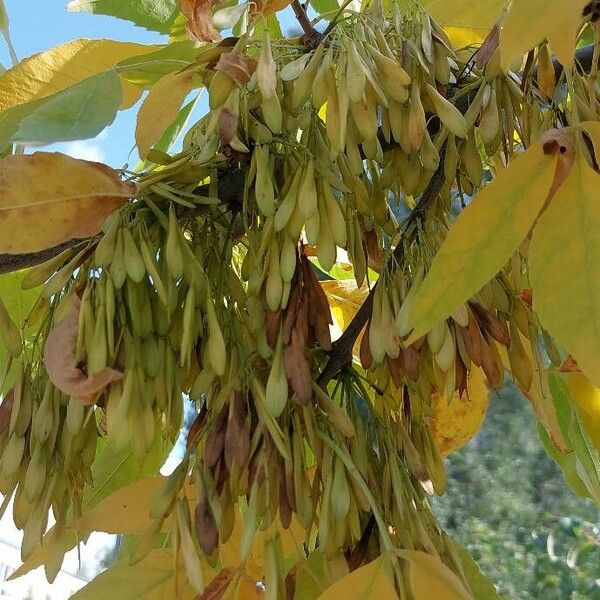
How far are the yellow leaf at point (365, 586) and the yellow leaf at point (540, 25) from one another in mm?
142

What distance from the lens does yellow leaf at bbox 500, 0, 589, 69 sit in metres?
0.21

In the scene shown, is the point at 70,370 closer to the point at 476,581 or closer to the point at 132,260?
the point at 132,260

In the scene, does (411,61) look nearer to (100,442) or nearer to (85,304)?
(85,304)

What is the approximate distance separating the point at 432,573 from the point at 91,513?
0.12 meters

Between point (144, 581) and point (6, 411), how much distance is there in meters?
0.08

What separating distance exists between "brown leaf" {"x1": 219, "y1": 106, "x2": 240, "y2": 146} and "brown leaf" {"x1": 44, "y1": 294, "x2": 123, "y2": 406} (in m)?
0.07

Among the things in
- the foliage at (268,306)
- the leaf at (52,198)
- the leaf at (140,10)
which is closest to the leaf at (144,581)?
the foliage at (268,306)

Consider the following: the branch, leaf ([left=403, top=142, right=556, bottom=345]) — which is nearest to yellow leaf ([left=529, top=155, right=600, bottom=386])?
leaf ([left=403, top=142, right=556, bottom=345])

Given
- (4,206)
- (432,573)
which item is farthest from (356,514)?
(4,206)

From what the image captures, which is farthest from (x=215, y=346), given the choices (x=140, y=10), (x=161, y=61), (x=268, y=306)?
(x=140, y=10)

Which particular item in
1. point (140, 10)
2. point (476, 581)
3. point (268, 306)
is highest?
point (140, 10)

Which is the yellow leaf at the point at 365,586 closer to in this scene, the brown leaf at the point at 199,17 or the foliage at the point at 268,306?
the foliage at the point at 268,306

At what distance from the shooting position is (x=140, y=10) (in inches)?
19.0

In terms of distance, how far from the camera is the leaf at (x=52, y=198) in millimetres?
283
